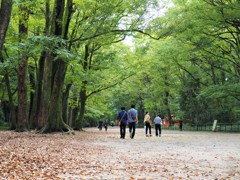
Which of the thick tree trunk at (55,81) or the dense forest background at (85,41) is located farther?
the thick tree trunk at (55,81)

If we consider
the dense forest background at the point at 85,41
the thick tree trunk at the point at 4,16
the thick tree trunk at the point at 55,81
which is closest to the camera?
the thick tree trunk at the point at 4,16

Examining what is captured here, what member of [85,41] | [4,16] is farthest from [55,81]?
[4,16]

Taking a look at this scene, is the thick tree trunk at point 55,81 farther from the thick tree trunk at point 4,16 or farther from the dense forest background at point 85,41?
the thick tree trunk at point 4,16

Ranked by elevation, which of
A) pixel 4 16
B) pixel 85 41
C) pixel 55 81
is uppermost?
pixel 85 41

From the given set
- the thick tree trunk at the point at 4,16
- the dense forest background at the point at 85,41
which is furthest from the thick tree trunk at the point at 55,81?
the thick tree trunk at the point at 4,16

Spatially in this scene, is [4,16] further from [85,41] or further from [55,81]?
[85,41]

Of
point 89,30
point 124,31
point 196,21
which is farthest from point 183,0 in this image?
point 89,30

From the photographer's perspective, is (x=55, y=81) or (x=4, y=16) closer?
(x=4, y=16)

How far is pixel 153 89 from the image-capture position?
3950 cm

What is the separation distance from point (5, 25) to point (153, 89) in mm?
34209

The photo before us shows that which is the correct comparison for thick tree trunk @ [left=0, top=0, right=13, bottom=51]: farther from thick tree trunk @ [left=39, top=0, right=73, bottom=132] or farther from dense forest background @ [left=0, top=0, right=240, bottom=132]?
thick tree trunk @ [left=39, top=0, right=73, bottom=132]

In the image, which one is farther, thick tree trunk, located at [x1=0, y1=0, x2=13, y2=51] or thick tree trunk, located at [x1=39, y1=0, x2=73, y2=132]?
thick tree trunk, located at [x1=39, y1=0, x2=73, y2=132]

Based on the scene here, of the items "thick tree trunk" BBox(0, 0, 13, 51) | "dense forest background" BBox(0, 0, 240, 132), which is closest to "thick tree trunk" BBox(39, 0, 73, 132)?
"dense forest background" BBox(0, 0, 240, 132)

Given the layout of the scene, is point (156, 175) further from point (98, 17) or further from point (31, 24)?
point (31, 24)
